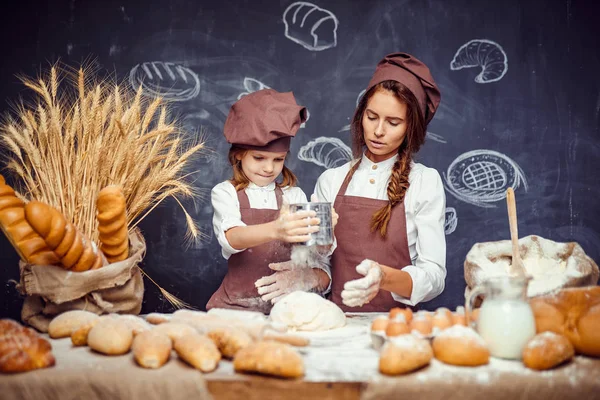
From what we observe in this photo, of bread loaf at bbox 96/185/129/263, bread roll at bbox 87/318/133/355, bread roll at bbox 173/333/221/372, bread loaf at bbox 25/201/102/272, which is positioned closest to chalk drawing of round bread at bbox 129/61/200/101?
bread loaf at bbox 96/185/129/263

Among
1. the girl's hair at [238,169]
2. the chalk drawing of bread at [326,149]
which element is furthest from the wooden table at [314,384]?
the chalk drawing of bread at [326,149]

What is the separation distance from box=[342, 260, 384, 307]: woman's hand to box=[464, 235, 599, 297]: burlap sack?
0.93 feet

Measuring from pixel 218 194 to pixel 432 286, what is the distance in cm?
94

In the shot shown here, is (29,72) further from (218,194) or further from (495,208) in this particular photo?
(495,208)

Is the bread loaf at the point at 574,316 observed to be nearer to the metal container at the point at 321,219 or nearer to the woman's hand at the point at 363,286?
the woman's hand at the point at 363,286

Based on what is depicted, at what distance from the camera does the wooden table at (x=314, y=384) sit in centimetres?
119

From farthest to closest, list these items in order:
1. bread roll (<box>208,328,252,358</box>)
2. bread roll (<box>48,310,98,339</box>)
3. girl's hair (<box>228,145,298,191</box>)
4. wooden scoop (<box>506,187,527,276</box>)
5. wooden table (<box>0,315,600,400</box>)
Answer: girl's hair (<box>228,145,298,191</box>) < wooden scoop (<box>506,187,527,276</box>) < bread roll (<box>48,310,98,339</box>) < bread roll (<box>208,328,252,358</box>) < wooden table (<box>0,315,600,400</box>)

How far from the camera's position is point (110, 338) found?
4.44 feet

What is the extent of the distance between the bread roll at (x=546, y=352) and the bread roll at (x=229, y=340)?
0.65m

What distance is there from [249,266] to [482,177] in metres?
1.62

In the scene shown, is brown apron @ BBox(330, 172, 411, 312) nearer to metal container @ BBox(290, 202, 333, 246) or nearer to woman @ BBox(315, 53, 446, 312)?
woman @ BBox(315, 53, 446, 312)

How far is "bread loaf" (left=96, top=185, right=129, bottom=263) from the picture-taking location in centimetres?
170

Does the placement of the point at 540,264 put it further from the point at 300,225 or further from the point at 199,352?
the point at 199,352

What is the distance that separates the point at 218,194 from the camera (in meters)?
2.31
